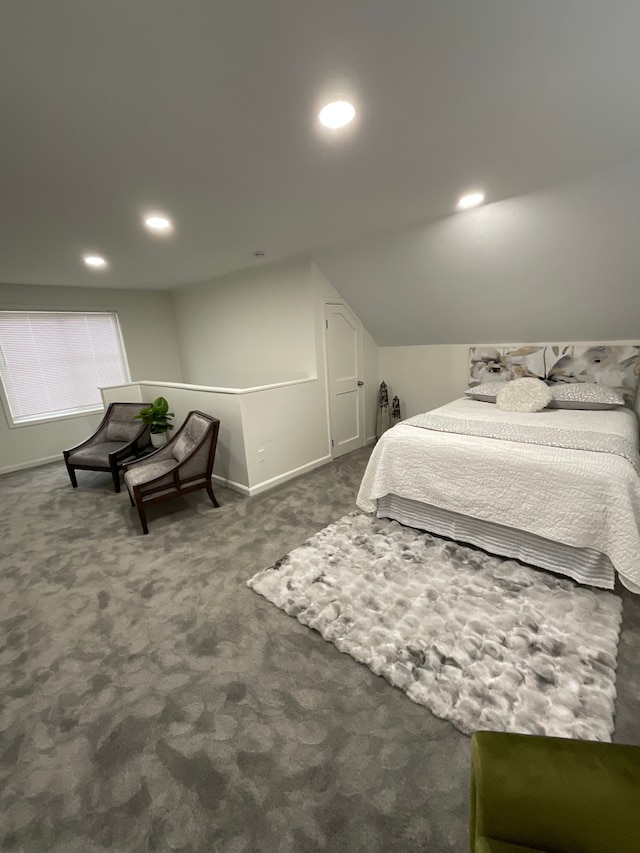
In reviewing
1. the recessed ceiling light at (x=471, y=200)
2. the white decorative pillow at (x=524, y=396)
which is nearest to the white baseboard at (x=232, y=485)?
the white decorative pillow at (x=524, y=396)

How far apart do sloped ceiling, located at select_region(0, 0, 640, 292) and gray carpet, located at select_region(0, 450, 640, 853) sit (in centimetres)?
240

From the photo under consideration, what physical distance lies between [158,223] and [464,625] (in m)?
3.32

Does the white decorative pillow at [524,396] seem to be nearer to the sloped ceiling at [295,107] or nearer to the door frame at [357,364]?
the sloped ceiling at [295,107]

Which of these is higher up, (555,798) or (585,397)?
(585,397)

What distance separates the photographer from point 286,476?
3.77m

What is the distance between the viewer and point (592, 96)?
1466mm

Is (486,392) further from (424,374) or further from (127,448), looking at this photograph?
(127,448)

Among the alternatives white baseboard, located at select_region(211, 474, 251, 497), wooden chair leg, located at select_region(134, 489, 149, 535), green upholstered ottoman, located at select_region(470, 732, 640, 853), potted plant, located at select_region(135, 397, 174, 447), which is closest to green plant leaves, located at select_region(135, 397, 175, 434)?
potted plant, located at select_region(135, 397, 174, 447)

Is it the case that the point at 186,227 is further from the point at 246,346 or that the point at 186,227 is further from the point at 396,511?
the point at 396,511

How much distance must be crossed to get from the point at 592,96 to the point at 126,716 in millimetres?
3255

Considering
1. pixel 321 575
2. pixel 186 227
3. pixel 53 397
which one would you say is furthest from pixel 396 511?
pixel 53 397

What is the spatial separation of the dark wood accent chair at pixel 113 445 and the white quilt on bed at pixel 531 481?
2.56 m

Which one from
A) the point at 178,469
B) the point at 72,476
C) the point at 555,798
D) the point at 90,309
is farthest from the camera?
the point at 90,309

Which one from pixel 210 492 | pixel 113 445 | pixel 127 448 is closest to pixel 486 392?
pixel 210 492
